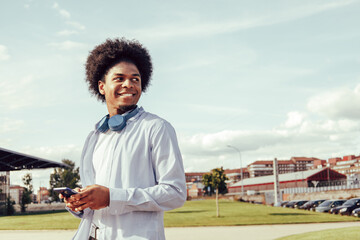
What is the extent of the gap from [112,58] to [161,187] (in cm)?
95

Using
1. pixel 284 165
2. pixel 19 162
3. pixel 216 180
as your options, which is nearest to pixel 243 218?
pixel 216 180

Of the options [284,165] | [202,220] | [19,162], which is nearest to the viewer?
[202,220]

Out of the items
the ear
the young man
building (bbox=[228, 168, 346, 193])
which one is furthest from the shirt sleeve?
building (bbox=[228, 168, 346, 193])

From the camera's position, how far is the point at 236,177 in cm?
17338

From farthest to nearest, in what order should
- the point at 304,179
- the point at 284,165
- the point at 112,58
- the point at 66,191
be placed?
the point at 284,165, the point at 304,179, the point at 112,58, the point at 66,191

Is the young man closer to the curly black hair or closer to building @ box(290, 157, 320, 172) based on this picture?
Result: the curly black hair

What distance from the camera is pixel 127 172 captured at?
225cm

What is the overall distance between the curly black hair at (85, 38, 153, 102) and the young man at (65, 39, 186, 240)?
10 centimetres

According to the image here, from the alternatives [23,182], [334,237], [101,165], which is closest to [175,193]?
[101,165]

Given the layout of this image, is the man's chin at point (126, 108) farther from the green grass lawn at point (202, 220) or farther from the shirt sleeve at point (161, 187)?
the green grass lawn at point (202, 220)

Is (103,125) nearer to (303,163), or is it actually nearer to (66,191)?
(66,191)

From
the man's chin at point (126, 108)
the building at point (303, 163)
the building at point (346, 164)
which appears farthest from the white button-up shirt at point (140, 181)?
the building at point (303, 163)

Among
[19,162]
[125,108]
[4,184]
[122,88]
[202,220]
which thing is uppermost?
[19,162]

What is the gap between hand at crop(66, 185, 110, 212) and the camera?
2.08 meters
